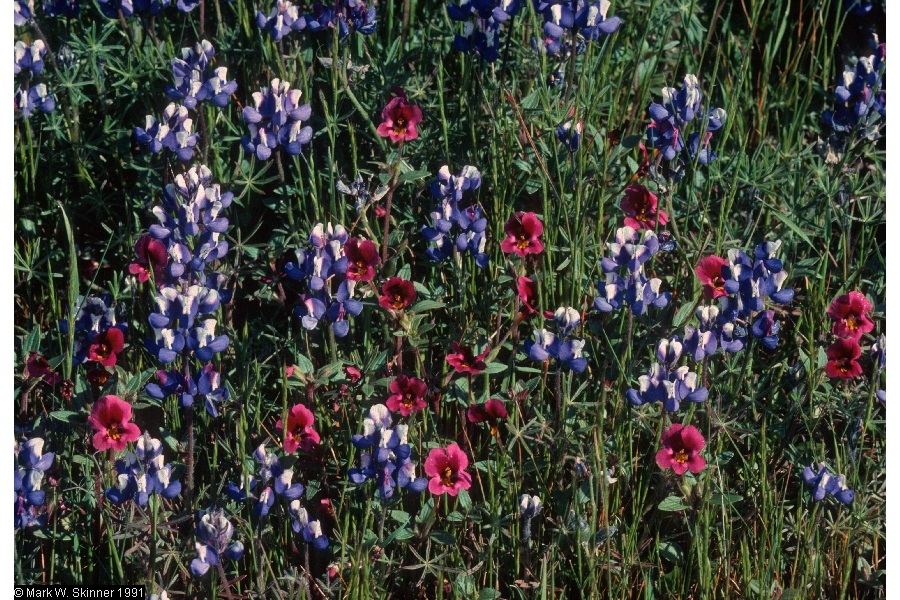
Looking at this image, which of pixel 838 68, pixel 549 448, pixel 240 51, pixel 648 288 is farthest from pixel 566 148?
pixel 838 68

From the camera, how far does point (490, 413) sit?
7.95 ft

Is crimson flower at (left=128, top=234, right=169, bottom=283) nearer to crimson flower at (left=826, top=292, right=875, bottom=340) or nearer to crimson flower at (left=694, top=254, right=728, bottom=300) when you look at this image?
crimson flower at (left=694, top=254, right=728, bottom=300)

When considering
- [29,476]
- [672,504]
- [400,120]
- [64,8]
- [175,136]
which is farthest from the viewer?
[64,8]

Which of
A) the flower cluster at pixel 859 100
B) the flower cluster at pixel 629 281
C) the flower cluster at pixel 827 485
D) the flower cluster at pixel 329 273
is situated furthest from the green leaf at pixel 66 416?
the flower cluster at pixel 859 100

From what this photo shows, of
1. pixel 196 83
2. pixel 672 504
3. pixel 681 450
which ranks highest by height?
pixel 196 83

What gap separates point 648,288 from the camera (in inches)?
89.6

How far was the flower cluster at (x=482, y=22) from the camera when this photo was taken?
104 inches

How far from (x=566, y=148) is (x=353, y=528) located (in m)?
1.16

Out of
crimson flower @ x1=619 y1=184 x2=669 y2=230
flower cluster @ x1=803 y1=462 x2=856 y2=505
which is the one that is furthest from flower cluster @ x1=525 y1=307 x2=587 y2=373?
flower cluster @ x1=803 y1=462 x2=856 y2=505

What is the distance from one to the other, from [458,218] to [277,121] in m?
0.53

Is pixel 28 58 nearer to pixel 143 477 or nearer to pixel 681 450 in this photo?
pixel 143 477

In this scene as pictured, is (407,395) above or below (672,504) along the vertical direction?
above

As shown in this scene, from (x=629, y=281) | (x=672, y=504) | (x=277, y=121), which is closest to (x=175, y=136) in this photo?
(x=277, y=121)

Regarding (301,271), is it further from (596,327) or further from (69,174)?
(69,174)
